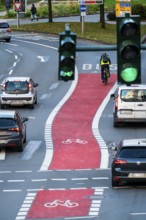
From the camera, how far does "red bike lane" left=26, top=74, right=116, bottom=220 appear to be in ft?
86.9

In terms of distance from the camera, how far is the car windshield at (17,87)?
49219 millimetres

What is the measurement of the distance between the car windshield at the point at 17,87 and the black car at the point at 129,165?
20181 mm

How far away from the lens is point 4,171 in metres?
33.0

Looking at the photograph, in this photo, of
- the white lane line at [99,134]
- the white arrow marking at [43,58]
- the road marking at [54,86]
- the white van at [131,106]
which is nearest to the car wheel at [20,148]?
the white lane line at [99,134]

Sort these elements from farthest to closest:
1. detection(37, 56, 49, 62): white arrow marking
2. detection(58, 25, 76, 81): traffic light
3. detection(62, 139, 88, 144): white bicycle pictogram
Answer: detection(37, 56, 49, 62): white arrow marking
detection(62, 139, 88, 144): white bicycle pictogram
detection(58, 25, 76, 81): traffic light

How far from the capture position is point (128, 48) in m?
16.6

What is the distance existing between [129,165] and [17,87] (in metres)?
20.9

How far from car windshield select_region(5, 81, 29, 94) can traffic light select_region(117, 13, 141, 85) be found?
32562mm

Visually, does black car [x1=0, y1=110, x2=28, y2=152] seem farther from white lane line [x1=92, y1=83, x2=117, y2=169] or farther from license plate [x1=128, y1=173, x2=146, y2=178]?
license plate [x1=128, y1=173, x2=146, y2=178]

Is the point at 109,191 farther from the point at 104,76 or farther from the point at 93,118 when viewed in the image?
the point at 104,76

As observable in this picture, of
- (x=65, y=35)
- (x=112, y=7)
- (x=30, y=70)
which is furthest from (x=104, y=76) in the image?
(x=112, y=7)

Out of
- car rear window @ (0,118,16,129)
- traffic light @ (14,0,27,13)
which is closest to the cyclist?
car rear window @ (0,118,16,129)

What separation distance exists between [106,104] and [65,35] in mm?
34575

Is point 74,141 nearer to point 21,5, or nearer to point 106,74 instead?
point 106,74
